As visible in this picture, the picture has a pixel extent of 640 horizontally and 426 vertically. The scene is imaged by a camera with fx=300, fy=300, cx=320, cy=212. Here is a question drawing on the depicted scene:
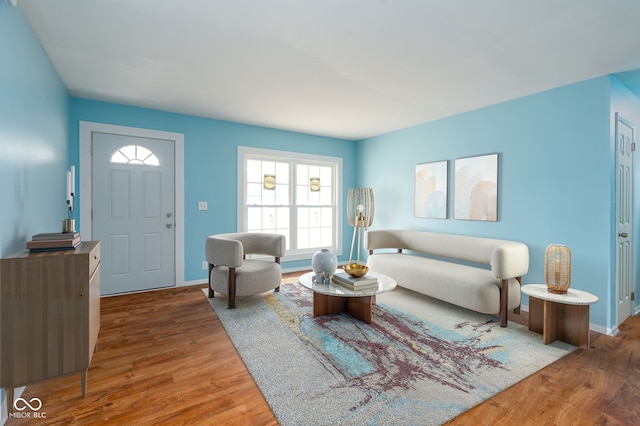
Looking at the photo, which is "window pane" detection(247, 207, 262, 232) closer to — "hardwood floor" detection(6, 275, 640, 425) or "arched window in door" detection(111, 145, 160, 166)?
"arched window in door" detection(111, 145, 160, 166)

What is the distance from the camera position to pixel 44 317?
166 centimetres

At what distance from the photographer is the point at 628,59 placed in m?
2.45

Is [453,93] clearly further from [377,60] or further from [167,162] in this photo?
[167,162]

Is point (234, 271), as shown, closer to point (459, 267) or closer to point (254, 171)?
point (254, 171)

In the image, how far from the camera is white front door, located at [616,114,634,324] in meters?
2.82

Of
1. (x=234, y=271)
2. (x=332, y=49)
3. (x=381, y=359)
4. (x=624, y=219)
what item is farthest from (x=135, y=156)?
(x=624, y=219)

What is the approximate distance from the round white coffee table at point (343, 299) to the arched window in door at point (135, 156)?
8.44ft

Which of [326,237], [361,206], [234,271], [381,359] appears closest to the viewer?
[381,359]

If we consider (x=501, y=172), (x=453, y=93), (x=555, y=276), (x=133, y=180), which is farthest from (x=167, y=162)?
(x=555, y=276)

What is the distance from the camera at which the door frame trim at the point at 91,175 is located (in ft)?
11.6

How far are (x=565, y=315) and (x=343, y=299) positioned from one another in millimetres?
1934

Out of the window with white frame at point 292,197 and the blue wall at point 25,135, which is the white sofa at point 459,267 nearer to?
the window with white frame at point 292,197

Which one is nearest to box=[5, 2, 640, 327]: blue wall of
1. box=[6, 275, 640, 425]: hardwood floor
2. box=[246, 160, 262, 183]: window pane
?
box=[246, 160, 262, 183]: window pane

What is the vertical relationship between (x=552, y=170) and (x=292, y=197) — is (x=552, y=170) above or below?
above
